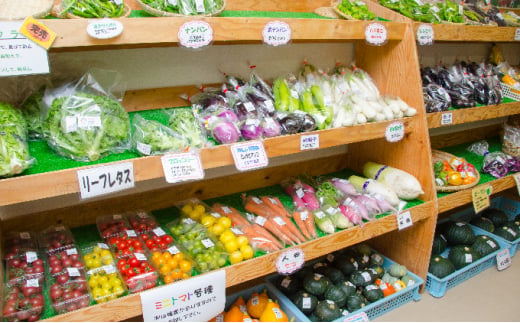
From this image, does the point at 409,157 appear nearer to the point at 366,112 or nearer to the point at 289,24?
the point at 366,112

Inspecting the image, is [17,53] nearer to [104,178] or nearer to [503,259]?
[104,178]

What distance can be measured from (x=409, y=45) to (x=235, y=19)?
1001mm

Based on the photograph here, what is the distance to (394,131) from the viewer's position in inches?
79.7

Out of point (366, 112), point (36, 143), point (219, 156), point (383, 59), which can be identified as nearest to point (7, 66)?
point (36, 143)

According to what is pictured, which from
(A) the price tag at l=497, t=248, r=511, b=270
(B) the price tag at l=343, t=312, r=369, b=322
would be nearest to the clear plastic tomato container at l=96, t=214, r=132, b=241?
(B) the price tag at l=343, t=312, r=369, b=322

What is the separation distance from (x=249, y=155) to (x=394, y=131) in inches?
33.6

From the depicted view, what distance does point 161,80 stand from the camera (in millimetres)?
1962

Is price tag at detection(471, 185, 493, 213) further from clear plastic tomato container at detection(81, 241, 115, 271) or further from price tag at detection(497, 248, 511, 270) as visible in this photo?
clear plastic tomato container at detection(81, 241, 115, 271)

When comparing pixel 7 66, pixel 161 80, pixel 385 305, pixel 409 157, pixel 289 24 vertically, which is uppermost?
pixel 289 24

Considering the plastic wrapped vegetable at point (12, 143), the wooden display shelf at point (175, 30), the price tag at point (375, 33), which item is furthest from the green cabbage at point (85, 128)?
the price tag at point (375, 33)

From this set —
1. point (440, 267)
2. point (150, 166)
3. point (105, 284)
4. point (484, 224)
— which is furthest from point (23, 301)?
point (484, 224)

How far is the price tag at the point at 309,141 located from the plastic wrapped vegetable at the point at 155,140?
49 cm

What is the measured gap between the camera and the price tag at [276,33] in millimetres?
1593

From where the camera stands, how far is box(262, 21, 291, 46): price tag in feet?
5.23
